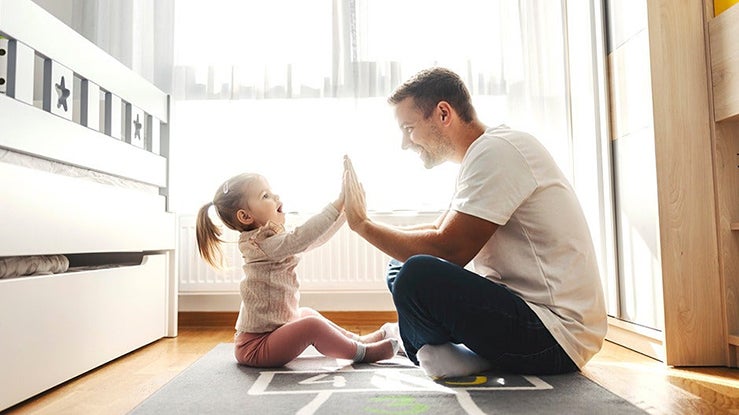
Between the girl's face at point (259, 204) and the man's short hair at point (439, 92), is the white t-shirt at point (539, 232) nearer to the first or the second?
the man's short hair at point (439, 92)

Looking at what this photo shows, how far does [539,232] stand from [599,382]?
0.42 m

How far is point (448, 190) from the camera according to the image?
2.76 m

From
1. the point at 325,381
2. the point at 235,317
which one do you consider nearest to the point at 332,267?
the point at 235,317

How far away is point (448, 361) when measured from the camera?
150 centimetres

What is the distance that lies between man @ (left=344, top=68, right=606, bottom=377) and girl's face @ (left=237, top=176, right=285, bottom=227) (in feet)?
1.43

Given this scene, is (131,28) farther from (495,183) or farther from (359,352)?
(495,183)

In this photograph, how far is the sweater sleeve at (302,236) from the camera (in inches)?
66.1

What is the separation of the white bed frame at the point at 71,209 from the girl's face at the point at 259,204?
45 centimetres

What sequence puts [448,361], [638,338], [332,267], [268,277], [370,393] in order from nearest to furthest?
[370,393] < [448,361] < [268,277] < [638,338] < [332,267]

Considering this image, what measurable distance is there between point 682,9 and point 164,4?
2.16m

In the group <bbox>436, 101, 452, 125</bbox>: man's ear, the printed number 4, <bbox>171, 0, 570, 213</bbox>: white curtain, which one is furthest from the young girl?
<bbox>171, 0, 570, 213</bbox>: white curtain

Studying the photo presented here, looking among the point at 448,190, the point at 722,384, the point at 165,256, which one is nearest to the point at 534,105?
the point at 448,190

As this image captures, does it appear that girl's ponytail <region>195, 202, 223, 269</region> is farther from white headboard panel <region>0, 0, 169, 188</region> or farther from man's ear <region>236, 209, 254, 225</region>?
white headboard panel <region>0, 0, 169, 188</region>

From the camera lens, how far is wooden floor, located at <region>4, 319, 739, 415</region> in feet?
4.36
